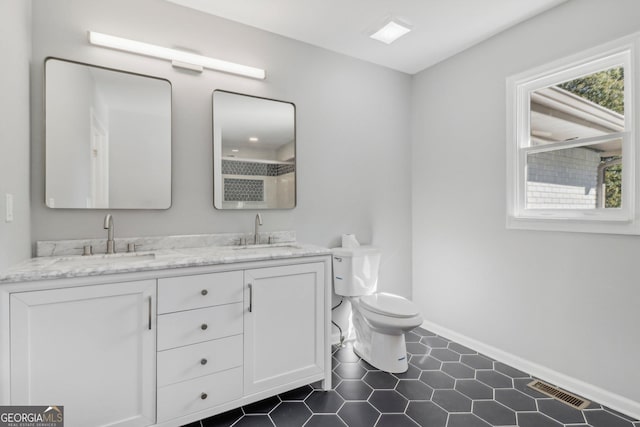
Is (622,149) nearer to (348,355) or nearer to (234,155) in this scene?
(348,355)

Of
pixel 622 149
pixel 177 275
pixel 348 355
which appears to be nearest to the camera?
pixel 177 275

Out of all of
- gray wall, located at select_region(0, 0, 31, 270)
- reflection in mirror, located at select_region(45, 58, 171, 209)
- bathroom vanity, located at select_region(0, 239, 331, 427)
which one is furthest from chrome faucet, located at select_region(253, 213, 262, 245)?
gray wall, located at select_region(0, 0, 31, 270)

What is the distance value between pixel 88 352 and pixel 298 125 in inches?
75.4

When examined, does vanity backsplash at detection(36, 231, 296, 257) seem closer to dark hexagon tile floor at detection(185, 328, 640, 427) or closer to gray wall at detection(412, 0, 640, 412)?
dark hexagon tile floor at detection(185, 328, 640, 427)

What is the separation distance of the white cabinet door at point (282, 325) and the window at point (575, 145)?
1580 mm

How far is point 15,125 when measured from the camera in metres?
1.53

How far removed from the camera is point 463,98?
269 centimetres

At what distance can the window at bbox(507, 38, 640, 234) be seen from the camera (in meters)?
1.83

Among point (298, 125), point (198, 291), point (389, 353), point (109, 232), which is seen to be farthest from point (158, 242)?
point (389, 353)

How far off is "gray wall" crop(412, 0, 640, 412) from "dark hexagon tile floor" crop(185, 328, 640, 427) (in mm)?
276

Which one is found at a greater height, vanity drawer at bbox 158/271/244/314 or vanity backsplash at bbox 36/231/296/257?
vanity backsplash at bbox 36/231/296/257

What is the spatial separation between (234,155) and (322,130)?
2.56 ft

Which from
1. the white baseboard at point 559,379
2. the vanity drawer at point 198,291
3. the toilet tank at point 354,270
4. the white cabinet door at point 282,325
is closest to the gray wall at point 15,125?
the vanity drawer at point 198,291

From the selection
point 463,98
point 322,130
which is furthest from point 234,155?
point 463,98
